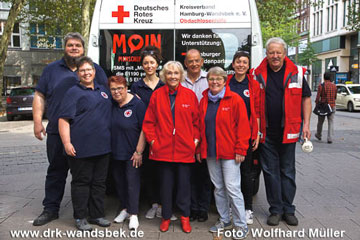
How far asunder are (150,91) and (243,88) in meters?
1.01

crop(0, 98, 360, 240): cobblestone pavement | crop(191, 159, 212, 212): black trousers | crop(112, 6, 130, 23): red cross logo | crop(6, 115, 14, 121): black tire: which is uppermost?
crop(112, 6, 130, 23): red cross logo

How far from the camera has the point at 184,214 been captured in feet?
13.6

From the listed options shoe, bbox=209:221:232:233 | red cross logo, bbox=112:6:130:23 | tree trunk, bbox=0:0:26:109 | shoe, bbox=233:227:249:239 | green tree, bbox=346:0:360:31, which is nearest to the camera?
shoe, bbox=233:227:249:239

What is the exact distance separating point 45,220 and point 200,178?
1740 millimetres

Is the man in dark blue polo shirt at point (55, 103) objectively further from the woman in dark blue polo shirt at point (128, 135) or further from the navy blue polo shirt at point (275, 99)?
the navy blue polo shirt at point (275, 99)

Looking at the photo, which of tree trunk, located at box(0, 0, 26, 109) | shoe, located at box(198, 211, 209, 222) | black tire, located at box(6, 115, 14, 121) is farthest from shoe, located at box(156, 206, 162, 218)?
tree trunk, located at box(0, 0, 26, 109)

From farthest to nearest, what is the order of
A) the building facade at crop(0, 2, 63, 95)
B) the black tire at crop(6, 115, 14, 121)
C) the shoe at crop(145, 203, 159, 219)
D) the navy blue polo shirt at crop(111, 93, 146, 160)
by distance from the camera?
1. the building facade at crop(0, 2, 63, 95)
2. the black tire at crop(6, 115, 14, 121)
3. the shoe at crop(145, 203, 159, 219)
4. the navy blue polo shirt at crop(111, 93, 146, 160)

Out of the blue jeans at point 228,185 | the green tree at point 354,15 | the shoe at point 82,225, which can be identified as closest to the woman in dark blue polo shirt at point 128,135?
the shoe at point 82,225

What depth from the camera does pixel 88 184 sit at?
4.18 m

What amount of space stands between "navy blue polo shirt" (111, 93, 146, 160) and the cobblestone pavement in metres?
0.82

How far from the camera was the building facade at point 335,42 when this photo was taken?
44.7m

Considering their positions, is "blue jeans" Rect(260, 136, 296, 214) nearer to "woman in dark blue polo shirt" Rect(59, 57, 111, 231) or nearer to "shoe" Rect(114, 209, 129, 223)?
"shoe" Rect(114, 209, 129, 223)

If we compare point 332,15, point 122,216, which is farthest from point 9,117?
point 332,15

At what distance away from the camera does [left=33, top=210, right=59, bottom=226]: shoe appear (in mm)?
4284
